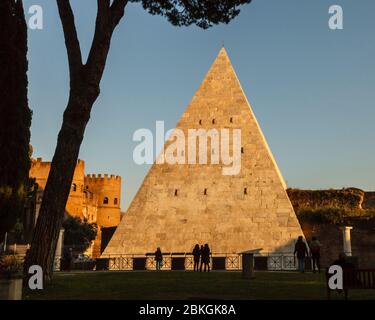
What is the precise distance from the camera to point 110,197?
58.9 metres

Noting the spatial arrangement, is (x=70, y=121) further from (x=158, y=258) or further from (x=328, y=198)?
(x=328, y=198)

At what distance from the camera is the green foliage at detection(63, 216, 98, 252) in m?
40.3

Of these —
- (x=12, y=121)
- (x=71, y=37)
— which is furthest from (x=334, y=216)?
(x=12, y=121)

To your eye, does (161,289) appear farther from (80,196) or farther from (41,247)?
(80,196)

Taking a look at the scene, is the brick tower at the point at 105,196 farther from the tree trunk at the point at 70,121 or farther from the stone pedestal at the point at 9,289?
the stone pedestal at the point at 9,289

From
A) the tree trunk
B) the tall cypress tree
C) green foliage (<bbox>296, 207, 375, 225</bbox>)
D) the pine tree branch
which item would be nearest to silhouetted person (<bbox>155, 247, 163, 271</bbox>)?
green foliage (<bbox>296, 207, 375, 225</bbox>)

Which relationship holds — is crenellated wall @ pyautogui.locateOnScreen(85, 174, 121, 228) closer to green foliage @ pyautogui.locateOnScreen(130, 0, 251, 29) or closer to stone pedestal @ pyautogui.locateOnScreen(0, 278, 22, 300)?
green foliage @ pyautogui.locateOnScreen(130, 0, 251, 29)

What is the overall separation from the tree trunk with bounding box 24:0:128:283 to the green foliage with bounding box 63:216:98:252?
31.7 metres

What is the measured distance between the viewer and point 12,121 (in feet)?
30.7

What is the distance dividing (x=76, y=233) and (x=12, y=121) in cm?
3280

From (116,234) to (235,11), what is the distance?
1133 cm

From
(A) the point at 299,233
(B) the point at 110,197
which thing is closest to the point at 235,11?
(A) the point at 299,233
